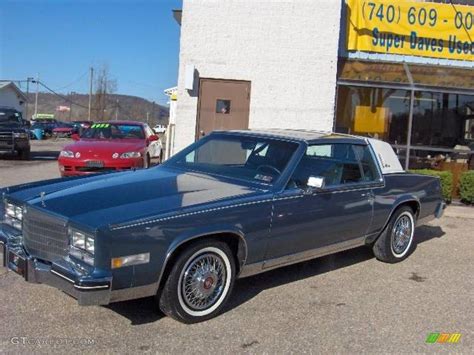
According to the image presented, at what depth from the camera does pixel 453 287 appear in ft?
17.4

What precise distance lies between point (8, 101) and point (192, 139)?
53138 millimetres

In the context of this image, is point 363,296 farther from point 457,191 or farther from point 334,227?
point 457,191

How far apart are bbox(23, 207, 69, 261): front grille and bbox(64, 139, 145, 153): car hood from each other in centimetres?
585

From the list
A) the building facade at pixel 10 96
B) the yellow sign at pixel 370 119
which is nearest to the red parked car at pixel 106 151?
the yellow sign at pixel 370 119

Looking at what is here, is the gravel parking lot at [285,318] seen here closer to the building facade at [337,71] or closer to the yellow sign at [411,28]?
the building facade at [337,71]

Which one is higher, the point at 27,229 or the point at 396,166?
the point at 396,166

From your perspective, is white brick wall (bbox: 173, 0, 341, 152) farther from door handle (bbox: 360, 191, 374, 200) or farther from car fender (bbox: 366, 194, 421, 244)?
door handle (bbox: 360, 191, 374, 200)

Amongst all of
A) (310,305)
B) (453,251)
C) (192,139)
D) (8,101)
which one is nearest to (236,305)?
(310,305)

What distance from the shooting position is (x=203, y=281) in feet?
13.2

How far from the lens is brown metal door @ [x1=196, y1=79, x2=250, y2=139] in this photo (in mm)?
10812

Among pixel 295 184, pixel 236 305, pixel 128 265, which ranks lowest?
pixel 236 305

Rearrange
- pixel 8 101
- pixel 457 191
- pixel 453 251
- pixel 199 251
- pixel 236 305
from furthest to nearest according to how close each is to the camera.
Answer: pixel 8 101 < pixel 457 191 < pixel 453 251 < pixel 236 305 < pixel 199 251

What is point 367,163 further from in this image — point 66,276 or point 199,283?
point 66,276

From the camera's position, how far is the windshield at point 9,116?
17.8 m
